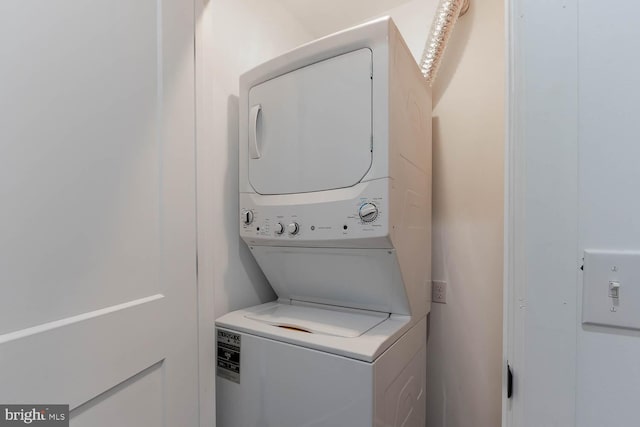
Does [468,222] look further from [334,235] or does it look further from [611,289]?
[611,289]

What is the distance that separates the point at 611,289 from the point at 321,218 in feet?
2.71

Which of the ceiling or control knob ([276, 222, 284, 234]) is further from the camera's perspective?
the ceiling

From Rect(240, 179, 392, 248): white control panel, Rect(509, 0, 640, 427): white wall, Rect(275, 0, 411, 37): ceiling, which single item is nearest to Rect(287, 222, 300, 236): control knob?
Rect(240, 179, 392, 248): white control panel

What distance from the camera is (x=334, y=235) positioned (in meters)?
1.11

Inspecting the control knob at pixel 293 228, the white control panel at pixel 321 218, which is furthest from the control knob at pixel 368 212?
the control knob at pixel 293 228

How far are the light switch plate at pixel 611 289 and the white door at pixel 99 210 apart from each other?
1.17m

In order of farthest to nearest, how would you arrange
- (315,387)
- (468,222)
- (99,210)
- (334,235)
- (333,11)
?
(333,11) → (468,222) → (334,235) → (315,387) → (99,210)

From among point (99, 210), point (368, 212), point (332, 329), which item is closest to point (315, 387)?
point (332, 329)

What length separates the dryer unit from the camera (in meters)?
1.02

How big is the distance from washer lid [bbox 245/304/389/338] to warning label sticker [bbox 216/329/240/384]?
0.12 m

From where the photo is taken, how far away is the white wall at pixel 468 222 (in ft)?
5.04

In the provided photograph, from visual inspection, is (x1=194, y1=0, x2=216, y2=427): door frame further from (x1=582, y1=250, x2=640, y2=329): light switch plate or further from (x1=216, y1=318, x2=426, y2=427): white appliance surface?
(x1=582, y1=250, x2=640, y2=329): light switch plate

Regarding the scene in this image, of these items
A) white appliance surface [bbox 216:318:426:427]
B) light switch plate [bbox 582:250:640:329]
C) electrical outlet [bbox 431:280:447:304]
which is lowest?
white appliance surface [bbox 216:318:426:427]

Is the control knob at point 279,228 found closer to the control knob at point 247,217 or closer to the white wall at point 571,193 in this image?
the control knob at point 247,217
